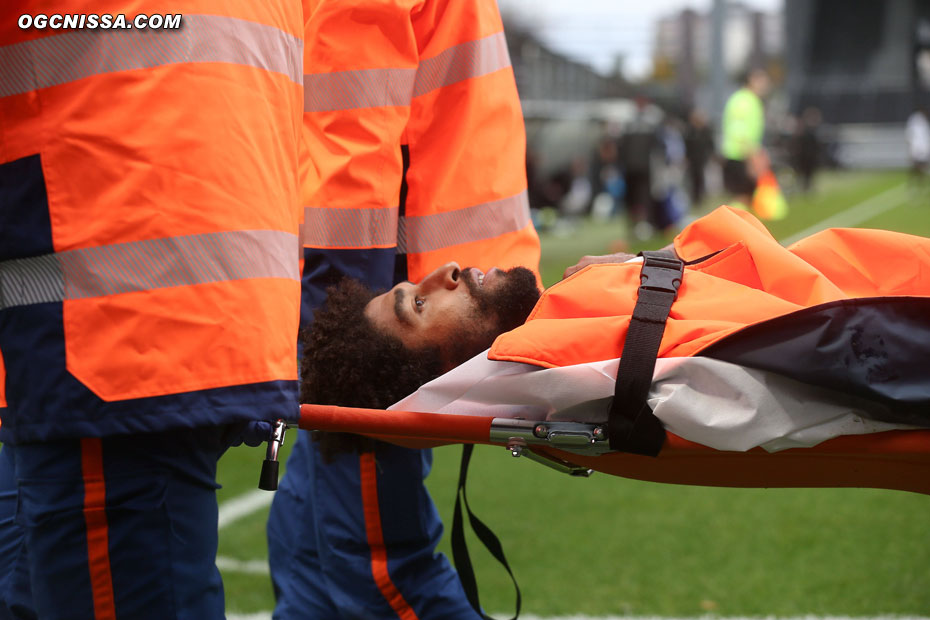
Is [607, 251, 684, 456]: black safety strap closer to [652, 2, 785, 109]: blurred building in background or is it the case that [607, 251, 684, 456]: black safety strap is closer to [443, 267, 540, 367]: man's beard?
[443, 267, 540, 367]: man's beard

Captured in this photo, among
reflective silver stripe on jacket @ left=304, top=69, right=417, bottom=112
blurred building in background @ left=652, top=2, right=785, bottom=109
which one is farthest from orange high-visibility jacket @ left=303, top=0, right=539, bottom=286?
blurred building in background @ left=652, top=2, right=785, bottom=109

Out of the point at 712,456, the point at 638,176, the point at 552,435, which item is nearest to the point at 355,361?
the point at 552,435

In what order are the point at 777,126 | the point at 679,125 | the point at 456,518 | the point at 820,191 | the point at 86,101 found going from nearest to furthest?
the point at 86,101 < the point at 456,518 < the point at 679,125 < the point at 820,191 < the point at 777,126

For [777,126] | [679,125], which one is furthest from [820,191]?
[777,126]

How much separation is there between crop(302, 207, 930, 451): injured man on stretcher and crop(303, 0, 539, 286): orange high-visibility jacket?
273 mm

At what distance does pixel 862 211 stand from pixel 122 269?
18.4 m

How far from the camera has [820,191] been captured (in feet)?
84.8

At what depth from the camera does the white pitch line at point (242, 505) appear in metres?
4.71

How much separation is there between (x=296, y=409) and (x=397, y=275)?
3.58 ft

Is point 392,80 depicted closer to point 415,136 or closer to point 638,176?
point 415,136

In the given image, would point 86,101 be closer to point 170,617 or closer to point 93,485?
point 93,485

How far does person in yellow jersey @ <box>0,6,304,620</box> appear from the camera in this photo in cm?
186

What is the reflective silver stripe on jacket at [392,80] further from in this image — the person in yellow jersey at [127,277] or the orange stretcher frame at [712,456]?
the orange stretcher frame at [712,456]

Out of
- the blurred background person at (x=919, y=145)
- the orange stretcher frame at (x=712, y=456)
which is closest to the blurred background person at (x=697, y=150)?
the blurred background person at (x=919, y=145)
